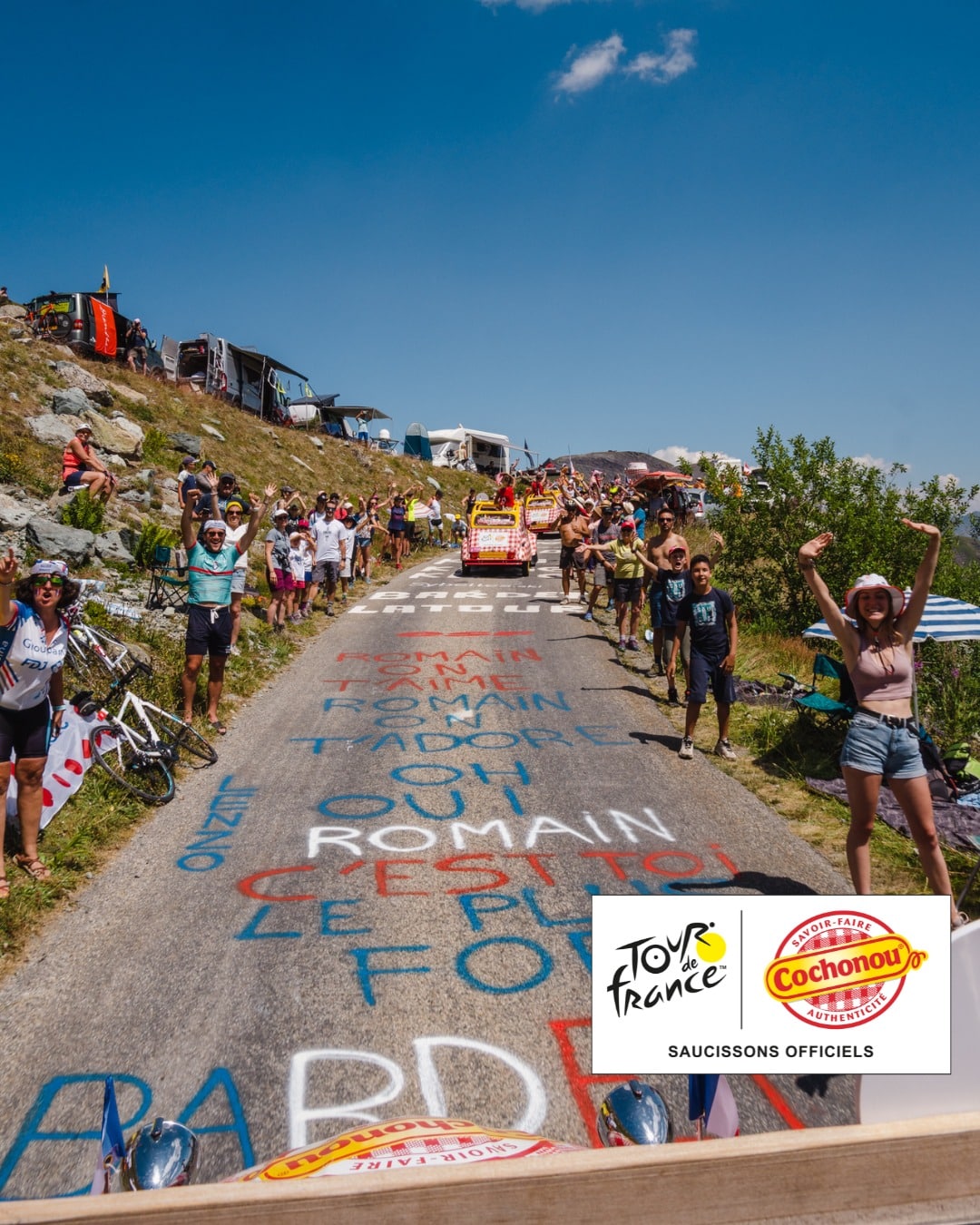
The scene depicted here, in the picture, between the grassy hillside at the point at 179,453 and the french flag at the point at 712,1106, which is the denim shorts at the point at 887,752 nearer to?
the french flag at the point at 712,1106

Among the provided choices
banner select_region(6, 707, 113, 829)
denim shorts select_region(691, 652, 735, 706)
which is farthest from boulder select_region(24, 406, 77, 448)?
denim shorts select_region(691, 652, 735, 706)

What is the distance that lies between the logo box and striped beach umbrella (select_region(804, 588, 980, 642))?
703 centimetres

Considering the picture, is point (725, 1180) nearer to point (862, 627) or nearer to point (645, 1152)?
point (645, 1152)

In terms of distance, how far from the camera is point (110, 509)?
1505cm

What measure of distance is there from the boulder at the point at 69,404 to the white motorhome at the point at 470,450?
2702cm

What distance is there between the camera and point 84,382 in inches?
872

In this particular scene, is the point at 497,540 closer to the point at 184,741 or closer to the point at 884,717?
the point at 184,741

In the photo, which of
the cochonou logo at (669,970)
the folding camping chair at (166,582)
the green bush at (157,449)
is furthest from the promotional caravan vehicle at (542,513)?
the cochonou logo at (669,970)

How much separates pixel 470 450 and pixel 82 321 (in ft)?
87.7

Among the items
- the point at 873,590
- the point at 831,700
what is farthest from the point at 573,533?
the point at 873,590

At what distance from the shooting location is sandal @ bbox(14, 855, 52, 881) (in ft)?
16.9

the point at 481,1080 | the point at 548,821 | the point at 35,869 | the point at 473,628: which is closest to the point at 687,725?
the point at 548,821

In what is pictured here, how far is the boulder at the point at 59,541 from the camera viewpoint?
11.3 m

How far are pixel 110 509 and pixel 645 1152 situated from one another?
622 inches
